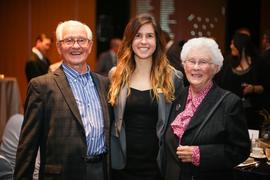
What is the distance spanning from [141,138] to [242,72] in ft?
8.14

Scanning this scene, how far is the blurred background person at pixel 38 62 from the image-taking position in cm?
721

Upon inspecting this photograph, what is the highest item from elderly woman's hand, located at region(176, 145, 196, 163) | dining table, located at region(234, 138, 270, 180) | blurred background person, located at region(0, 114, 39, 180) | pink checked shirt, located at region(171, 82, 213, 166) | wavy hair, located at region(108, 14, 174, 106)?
wavy hair, located at region(108, 14, 174, 106)

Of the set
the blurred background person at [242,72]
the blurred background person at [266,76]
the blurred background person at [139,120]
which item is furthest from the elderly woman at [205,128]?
the blurred background person at [266,76]

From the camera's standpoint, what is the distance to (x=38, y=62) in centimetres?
732

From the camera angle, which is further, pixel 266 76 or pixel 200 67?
pixel 266 76

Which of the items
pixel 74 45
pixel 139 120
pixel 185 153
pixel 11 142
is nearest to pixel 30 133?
pixel 74 45

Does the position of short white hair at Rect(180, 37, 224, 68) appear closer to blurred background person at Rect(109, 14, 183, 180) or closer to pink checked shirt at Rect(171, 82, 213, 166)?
pink checked shirt at Rect(171, 82, 213, 166)

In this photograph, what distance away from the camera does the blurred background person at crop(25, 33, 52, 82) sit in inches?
284

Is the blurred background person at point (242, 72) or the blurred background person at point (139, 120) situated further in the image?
the blurred background person at point (242, 72)

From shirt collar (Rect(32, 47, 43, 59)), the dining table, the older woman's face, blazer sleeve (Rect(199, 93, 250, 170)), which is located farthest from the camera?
shirt collar (Rect(32, 47, 43, 59))

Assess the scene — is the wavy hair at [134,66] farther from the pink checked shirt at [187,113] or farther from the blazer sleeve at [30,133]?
the blazer sleeve at [30,133]

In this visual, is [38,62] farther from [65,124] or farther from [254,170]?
[254,170]

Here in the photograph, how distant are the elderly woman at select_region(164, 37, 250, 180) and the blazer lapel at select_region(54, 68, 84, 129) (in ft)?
1.78

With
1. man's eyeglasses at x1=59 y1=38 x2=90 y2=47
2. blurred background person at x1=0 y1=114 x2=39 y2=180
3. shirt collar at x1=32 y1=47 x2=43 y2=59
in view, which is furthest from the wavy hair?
shirt collar at x1=32 y1=47 x2=43 y2=59
